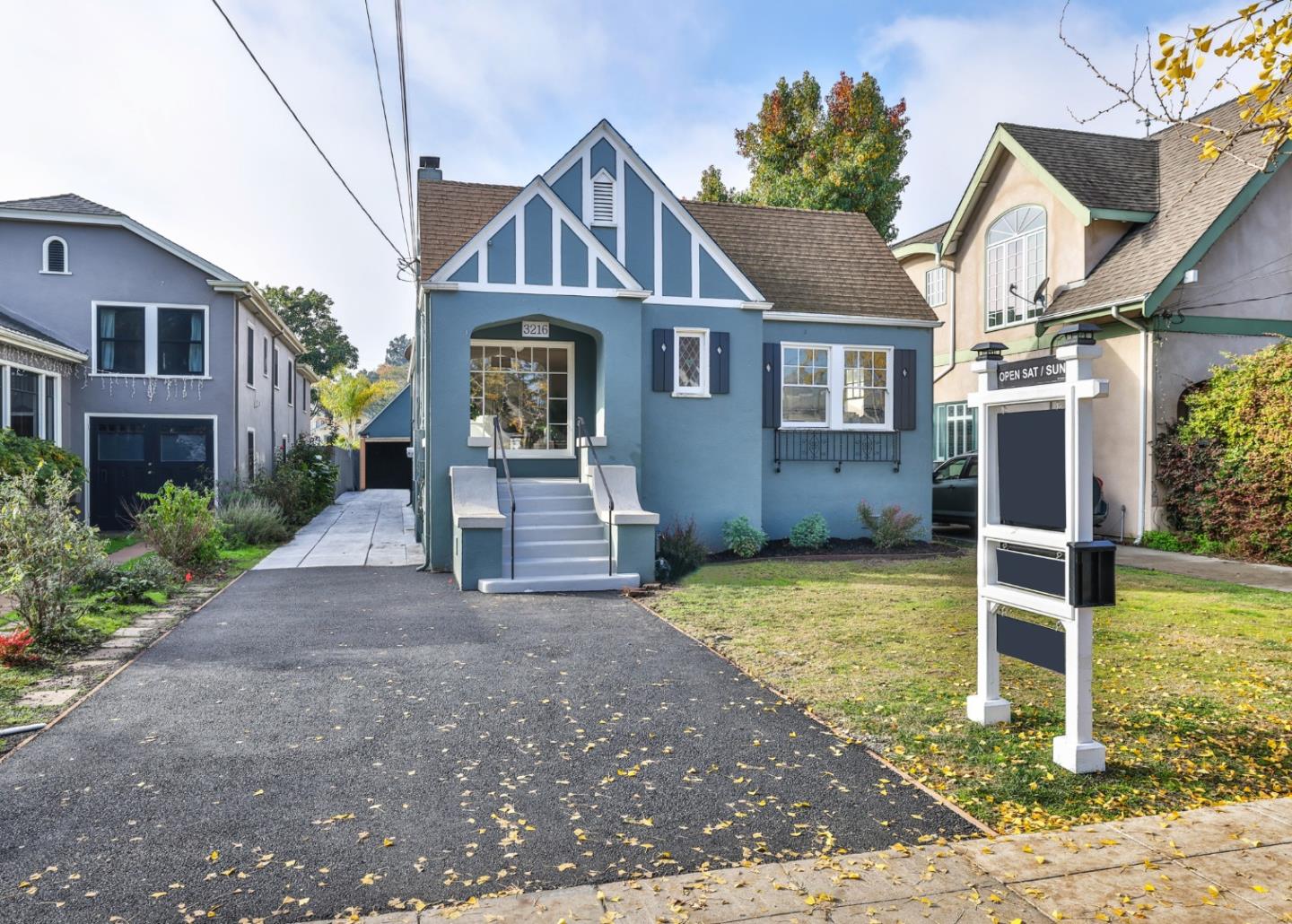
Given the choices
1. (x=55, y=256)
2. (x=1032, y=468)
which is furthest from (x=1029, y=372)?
(x=55, y=256)

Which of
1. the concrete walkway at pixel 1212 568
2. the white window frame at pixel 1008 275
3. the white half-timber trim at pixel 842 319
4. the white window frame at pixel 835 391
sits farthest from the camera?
the white window frame at pixel 1008 275

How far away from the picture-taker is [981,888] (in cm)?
326

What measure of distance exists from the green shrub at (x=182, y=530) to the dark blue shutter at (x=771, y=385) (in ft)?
27.2

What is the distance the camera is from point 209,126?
1051 centimetres

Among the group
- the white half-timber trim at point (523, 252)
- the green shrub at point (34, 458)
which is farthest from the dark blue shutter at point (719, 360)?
the green shrub at point (34, 458)

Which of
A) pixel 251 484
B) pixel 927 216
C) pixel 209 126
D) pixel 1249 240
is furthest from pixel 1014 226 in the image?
pixel 251 484

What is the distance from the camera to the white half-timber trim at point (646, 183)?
1306cm

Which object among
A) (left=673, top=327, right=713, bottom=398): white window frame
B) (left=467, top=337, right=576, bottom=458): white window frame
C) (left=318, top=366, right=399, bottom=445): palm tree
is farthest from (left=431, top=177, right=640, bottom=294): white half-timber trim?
(left=318, top=366, right=399, bottom=445): palm tree

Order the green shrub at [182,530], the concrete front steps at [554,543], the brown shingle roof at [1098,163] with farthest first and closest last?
the brown shingle roof at [1098,163] → the green shrub at [182,530] → the concrete front steps at [554,543]

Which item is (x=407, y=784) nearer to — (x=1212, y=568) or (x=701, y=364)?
(x=701, y=364)

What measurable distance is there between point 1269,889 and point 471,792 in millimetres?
3300

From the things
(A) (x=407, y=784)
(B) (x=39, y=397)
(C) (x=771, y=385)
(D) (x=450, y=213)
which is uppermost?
(D) (x=450, y=213)

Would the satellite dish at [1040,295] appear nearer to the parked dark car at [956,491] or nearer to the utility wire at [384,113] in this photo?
the parked dark car at [956,491]

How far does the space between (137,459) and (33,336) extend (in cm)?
305
